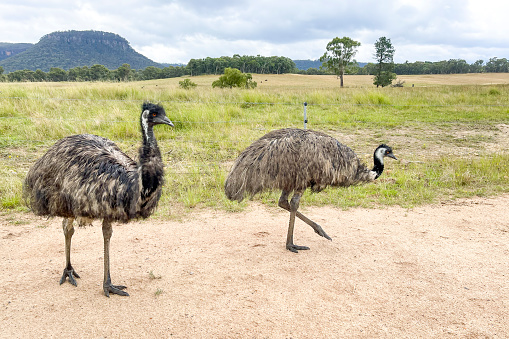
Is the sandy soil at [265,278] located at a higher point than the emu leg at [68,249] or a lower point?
lower

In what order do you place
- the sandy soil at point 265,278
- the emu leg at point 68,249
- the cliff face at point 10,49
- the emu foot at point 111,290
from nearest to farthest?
the sandy soil at point 265,278
the emu foot at point 111,290
the emu leg at point 68,249
the cliff face at point 10,49

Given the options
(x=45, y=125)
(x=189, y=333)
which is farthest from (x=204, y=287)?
(x=45, y=125)

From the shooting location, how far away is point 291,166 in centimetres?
439

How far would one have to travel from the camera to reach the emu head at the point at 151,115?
3455 millimetres

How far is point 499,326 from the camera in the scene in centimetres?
330

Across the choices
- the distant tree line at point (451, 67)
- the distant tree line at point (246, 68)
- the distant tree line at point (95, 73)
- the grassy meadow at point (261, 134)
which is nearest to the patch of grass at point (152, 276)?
the grassy meadow at point (261, 134)

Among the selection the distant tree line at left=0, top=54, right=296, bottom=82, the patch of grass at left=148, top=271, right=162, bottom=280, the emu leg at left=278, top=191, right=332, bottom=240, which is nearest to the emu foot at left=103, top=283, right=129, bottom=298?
the patch of grass at left=148, top=271, right=162, bottom=280

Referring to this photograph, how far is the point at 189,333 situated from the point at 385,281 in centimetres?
211

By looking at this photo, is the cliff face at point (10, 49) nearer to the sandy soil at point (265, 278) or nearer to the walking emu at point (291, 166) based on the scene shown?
the sandy soil at point (265, 278)

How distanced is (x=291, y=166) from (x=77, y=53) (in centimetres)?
14427

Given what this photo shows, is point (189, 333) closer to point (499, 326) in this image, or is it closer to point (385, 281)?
point (385, 281)

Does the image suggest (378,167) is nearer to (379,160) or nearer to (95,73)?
(379,160)

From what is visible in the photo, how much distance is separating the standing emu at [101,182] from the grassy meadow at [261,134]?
2339 millimetres

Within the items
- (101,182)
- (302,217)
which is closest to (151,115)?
(101,182)
